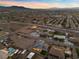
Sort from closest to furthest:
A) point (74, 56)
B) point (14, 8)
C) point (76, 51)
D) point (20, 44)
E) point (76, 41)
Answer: point (74, 56) → point (76, 51) → point (20, 44) → point (76, 41) → point (14, 8)

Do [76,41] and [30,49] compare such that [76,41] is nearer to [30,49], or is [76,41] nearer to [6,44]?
[30,49]

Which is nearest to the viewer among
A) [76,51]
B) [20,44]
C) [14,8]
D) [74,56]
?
[74,56]

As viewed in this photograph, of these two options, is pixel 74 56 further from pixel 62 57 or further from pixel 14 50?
pixel 14 50

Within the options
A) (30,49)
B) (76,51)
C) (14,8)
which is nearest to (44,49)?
(30,49)

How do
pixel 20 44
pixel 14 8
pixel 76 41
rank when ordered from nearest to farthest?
pixel 20 44, pixel 76 41, pixel 14 8

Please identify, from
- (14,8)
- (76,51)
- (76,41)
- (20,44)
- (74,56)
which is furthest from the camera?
(14,8)

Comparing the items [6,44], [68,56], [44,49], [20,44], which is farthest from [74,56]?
[6,44]

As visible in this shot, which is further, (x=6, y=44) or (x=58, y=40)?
(x=58, y=40)

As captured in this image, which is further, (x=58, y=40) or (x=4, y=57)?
(x=58, y=40)

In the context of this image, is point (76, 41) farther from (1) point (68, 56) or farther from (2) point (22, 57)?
(2) point (22, 57)
